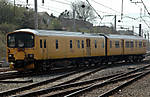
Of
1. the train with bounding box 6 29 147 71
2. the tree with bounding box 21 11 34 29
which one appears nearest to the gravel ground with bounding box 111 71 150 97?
the train with bounding box 6 29 147 71

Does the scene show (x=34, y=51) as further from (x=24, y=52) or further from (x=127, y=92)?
(x=127, y=92)

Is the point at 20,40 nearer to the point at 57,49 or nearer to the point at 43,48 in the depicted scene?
the point at 43,48

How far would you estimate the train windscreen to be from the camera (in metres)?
16.5

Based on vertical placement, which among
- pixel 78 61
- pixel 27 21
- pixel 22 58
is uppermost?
pixel 27 21

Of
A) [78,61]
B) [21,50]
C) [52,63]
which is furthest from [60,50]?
[21,50]

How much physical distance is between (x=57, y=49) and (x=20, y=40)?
9.16ft

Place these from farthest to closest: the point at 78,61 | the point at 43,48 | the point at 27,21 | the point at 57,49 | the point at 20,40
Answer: the point at 27,21 → the point at 78,61 → the point at 57,49 → the point at 43,48 → the point at 20,40

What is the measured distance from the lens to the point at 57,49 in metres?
18.4

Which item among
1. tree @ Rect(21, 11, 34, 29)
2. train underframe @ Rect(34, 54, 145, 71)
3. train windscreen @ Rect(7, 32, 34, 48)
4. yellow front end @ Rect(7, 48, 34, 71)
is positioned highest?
tree @ Rect(21, 11, 34, 29)

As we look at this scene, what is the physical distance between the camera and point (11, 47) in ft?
55.8

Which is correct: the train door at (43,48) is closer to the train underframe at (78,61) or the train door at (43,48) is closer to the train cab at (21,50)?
the train underframe at (78,61)

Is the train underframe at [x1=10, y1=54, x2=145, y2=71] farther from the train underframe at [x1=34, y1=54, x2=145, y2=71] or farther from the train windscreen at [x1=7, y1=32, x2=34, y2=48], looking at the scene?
the train windscreen at [x1=7, y1=32, x2=34, y2=48]

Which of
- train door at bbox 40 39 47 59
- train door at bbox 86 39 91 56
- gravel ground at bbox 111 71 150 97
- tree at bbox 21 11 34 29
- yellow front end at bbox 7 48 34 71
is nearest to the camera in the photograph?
gravel ground at bbox 111 71 150 97

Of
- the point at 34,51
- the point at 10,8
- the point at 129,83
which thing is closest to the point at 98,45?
the point at 34,51
